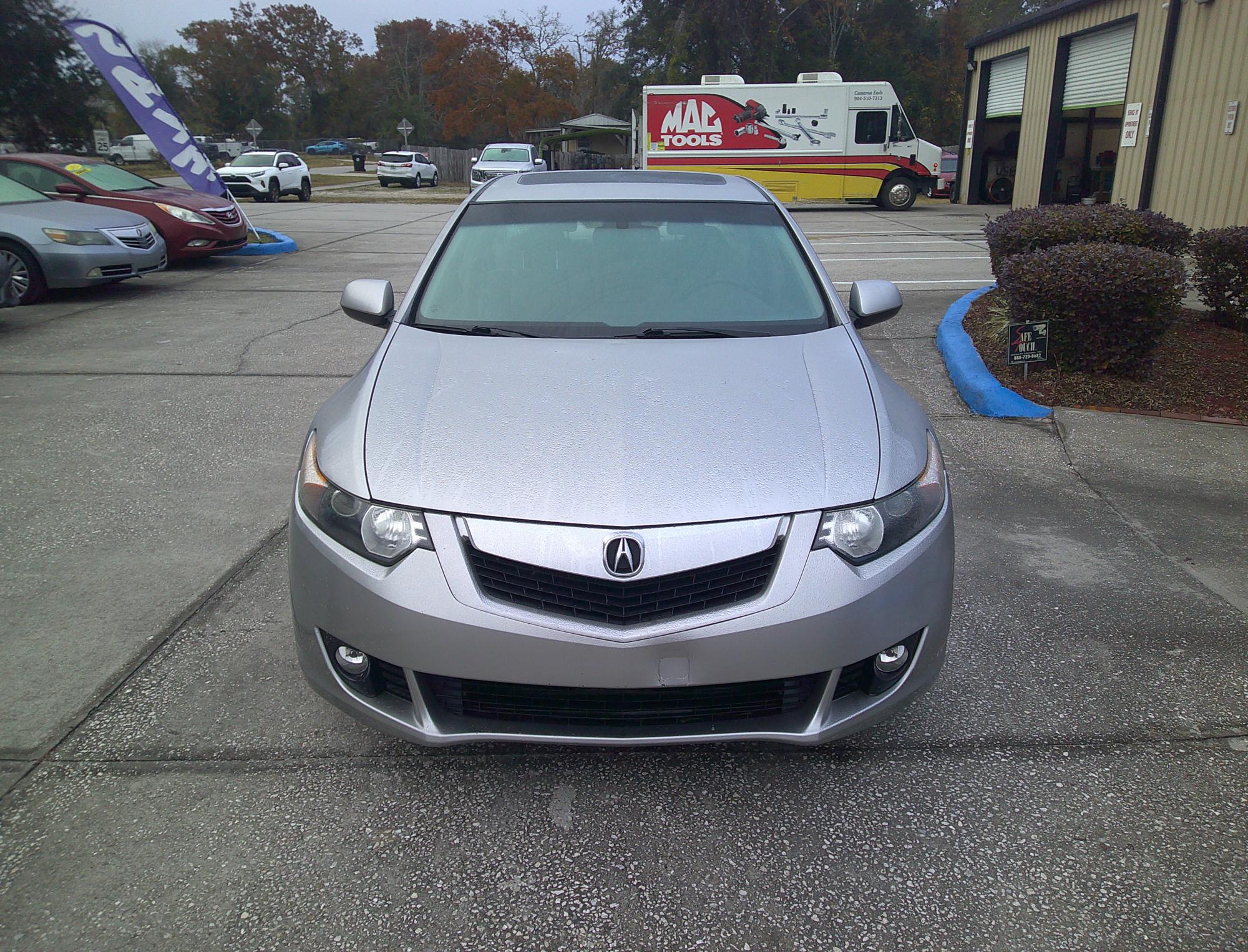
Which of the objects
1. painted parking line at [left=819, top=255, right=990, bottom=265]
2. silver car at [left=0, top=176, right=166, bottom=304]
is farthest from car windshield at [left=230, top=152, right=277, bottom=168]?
painted parking line at [left=819, top=255, right=990, bottom=265]

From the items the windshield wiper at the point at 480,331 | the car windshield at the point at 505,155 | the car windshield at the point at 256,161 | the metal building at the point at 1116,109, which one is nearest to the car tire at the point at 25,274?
the windshield wiper at the point at 480,331

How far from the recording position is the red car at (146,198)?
11.2 meters

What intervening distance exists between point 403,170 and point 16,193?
29370 mm

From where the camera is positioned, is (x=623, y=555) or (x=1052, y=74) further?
(x=1052, y=74)

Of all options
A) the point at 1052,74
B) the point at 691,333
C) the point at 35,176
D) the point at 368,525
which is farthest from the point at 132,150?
the point at 368,525

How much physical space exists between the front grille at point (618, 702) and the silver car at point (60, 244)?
9.41 m

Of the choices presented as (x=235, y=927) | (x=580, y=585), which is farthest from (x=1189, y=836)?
(x=235, y=927)

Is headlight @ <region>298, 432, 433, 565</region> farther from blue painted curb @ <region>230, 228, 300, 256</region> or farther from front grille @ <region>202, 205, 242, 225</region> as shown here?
blue painted curb @ <region>230, 228, 300, 256</region>

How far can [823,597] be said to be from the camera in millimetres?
2279

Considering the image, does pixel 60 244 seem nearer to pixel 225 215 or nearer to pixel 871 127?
pixel 225 215

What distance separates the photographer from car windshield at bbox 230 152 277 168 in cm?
2738

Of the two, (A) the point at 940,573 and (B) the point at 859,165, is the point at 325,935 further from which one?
(B) the point at 859,165

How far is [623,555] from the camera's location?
2238 millimetres

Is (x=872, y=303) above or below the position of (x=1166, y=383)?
above
